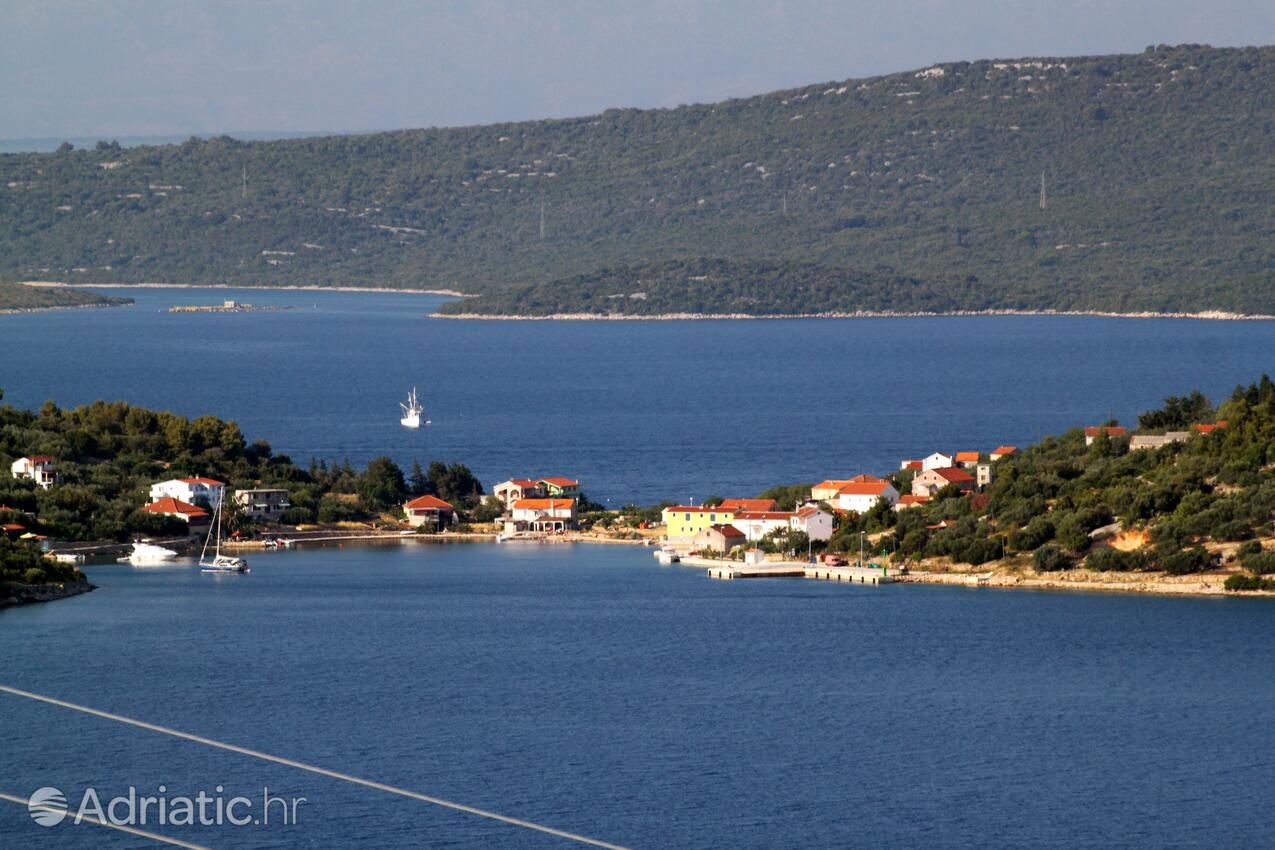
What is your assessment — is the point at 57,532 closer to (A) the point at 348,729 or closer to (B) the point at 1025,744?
(A) the point at 348,729

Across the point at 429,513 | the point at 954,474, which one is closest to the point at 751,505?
the point at 954,474

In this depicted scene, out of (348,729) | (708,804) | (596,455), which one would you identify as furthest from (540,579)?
(596,455)

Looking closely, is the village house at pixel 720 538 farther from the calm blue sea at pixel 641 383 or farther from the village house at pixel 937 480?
the calm blue sea at pixel 641 383

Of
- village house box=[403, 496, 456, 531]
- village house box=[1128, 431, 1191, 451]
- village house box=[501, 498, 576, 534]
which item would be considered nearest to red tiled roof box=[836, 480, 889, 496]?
village house box=[1128, 431, 1191, 451]

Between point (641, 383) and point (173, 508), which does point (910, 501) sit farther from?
point (641, 383)

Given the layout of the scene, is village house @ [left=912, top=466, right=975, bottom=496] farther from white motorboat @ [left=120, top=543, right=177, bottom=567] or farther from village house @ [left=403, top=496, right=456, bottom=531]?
white motorboat @ [left=120, top=543, right=177, bottom=567]
